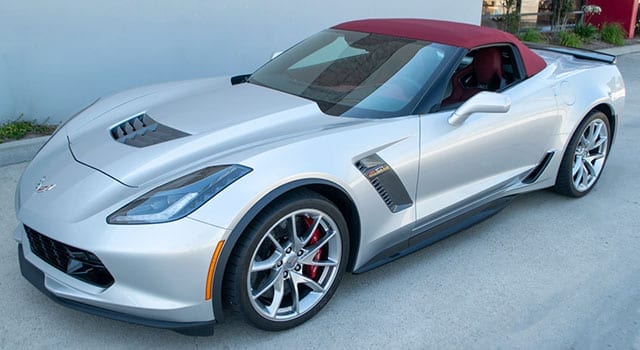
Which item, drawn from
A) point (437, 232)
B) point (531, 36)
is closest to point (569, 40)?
point (531, 36)

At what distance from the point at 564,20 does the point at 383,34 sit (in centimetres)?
1016

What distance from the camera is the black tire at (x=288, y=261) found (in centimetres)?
253

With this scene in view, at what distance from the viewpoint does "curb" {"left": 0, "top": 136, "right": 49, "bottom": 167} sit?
16.2 ft

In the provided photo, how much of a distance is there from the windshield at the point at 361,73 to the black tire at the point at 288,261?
72 centimetres

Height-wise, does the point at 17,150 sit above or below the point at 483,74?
below

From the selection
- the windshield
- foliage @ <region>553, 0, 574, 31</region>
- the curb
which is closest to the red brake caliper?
the windshield

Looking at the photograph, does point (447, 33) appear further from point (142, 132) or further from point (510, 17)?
point (510, 17)

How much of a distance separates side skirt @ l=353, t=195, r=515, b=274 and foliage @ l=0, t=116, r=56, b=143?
12.3 ft

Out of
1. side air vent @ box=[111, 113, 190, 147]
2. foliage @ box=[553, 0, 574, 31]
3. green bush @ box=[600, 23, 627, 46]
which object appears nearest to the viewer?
side air vent @ box=[111, 113, 190, 147]

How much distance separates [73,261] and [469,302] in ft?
6.50

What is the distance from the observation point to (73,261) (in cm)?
251

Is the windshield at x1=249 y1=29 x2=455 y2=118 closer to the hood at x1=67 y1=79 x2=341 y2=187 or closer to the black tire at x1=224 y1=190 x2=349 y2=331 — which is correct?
the hood at x1=67 y1=79 x2=341 y2=187

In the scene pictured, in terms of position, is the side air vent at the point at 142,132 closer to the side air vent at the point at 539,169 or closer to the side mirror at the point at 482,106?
the side mirror at the point at 482,106

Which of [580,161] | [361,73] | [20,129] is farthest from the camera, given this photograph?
[20,129]
